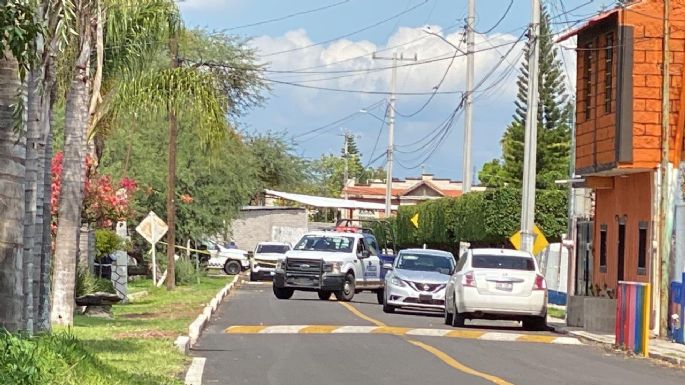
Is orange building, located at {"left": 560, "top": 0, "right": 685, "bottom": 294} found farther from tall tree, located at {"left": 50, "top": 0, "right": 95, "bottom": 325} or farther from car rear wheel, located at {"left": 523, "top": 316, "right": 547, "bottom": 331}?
tall tree, located at {"left": 50, "top": 0, "right": 95, "bottom": 325}

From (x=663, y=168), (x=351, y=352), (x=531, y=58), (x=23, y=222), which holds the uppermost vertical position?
(x=531, y=58)

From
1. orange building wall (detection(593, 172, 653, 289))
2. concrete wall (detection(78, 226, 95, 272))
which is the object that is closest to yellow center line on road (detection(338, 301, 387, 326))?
concrete wall (detection(78, 226, 95, 272))

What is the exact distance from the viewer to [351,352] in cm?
1986

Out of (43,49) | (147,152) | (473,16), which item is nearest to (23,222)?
(43,49)

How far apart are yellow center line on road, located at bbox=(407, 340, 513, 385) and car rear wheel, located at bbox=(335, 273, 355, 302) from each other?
1538cm

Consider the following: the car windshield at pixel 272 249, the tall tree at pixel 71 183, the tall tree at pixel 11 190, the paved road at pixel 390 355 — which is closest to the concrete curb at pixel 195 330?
the paved road at pixel 390 355

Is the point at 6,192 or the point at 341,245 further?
the point at 341,245

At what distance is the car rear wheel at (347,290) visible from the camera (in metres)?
37.8

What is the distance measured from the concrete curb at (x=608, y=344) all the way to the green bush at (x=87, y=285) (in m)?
9.52

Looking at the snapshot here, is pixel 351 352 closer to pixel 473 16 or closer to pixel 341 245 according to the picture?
pixel 341 245

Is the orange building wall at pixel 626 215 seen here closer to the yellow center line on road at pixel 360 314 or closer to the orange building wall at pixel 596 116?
the orange building wall at pixel 596 116

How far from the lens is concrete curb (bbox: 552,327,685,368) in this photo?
68.4ft

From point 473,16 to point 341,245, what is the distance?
18.4 meters

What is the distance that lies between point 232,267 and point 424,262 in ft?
111
